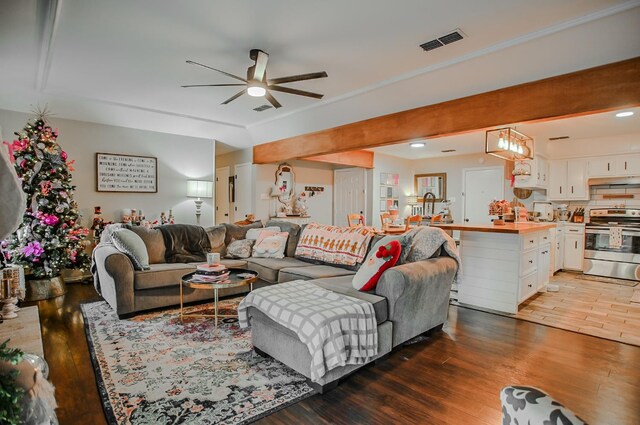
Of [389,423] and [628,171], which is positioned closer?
[389,423]

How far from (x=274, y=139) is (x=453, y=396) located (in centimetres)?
525

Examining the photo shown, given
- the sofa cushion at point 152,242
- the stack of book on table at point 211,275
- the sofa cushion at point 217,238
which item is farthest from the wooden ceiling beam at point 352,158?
the stack of book on table at point 211,275

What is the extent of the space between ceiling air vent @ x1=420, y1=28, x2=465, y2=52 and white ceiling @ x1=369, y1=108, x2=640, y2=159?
1.41m

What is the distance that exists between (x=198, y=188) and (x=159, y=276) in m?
2.91

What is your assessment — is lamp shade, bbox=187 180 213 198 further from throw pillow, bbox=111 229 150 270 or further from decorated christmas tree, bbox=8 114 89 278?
throw pillow, bbox=111 229 150 270

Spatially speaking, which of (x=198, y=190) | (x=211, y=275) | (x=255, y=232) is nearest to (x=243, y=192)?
(x=198, y=190)

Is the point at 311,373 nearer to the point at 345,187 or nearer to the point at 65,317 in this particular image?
the point at 65,317

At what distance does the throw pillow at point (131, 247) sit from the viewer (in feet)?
11.9

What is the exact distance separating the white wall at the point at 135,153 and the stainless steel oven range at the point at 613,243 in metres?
6.95

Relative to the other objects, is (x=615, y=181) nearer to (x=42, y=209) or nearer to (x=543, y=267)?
(x=543, y=267)

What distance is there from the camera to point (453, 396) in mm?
2129

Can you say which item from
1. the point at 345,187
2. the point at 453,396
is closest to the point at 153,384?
the point at 453,396

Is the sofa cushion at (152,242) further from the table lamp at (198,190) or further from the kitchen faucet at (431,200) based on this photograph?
the kitchen faucet at (431,200)

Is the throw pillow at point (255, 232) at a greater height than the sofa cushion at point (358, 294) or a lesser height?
greater
